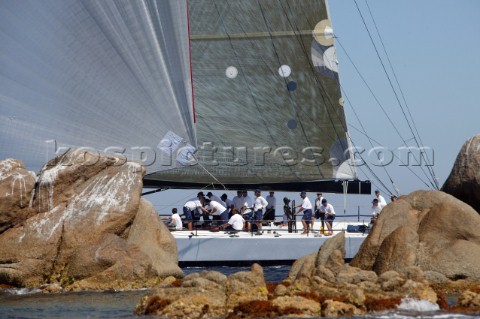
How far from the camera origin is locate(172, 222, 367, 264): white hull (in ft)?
85.7

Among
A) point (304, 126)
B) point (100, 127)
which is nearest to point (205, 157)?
point (304, 126)

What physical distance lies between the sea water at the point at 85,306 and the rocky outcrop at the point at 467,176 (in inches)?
220

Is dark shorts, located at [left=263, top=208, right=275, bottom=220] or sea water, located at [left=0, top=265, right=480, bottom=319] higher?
dark shorts, located at [left=263, top=208, right=275, bottom=220]

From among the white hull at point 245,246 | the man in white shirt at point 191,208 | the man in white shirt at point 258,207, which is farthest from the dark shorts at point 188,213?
the man in white shirt at point 258,207

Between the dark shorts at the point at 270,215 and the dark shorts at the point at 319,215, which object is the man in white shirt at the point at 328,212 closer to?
the dark shorts at the point at 319,215

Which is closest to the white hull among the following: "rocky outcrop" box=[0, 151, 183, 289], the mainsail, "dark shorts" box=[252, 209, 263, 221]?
"dark shorts" box=[252, 209, 263, 221]

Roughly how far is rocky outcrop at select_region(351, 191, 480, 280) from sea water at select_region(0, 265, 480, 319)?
2.39 metres

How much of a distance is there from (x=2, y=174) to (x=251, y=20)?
10326 mm

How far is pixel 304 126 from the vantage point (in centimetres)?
2947

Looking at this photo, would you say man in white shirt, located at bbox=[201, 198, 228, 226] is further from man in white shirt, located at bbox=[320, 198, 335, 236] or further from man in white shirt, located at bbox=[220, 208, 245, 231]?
man in white shirt, located at bbox=[320, 198, 335, 236]

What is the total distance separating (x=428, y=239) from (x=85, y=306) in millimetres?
6110

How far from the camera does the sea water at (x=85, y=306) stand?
1566cm

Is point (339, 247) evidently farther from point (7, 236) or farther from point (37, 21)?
point (37, 21)

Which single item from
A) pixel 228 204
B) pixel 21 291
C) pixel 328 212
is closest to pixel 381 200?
pixel 328 212
